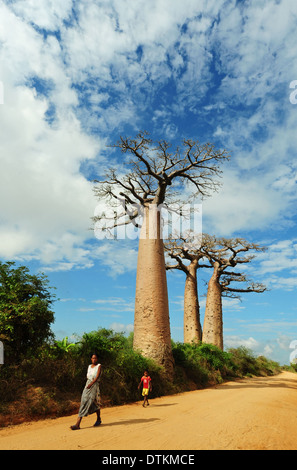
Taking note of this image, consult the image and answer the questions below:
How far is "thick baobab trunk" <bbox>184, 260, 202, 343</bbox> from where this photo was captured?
17188mm

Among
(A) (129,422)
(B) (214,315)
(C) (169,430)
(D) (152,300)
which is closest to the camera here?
(C) (169,430)

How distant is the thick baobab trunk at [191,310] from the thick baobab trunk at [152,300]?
7867mm

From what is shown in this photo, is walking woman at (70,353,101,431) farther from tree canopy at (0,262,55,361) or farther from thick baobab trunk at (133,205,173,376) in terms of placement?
thick baobab trunk at (133,205,173,376)

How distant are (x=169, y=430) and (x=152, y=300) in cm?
555

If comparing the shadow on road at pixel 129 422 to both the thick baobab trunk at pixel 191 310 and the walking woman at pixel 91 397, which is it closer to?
the walking woman at pixel 91 397

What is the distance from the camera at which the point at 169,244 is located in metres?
19.2

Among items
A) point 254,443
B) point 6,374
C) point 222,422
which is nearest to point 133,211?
point 6,374

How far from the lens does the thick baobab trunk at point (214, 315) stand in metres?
17.1

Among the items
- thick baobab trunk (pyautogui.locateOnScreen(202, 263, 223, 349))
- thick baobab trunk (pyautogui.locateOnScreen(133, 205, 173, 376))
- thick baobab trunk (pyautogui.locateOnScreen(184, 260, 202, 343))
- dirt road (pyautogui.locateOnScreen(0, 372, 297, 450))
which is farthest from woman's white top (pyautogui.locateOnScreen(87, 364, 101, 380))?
thick baobab trunk (pyautogui.locateOnScreen(202, 263, 223, 349))

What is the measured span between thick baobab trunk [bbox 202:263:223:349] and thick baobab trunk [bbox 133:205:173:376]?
8.31 meters

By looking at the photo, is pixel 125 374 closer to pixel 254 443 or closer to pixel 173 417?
Result: pixel 173 417

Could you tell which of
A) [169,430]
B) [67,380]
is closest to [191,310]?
[67,380]

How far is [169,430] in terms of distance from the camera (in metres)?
4.29

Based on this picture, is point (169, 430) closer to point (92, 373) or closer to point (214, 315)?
point (92, 373)
